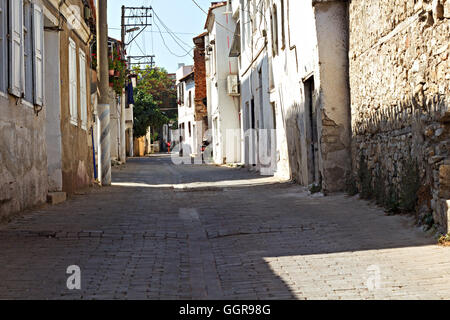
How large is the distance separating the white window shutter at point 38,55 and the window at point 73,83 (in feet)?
9.12

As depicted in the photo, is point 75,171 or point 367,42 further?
point 75,171

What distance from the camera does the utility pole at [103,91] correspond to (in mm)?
15984

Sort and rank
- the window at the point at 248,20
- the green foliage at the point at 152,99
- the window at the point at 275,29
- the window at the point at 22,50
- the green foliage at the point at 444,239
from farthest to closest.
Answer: the green foliage at the point at 152,99 → the window at the point at 248,20 → the window at the point at 275,29 → the window at the point at 22,50 → the green foliage at the point at 444,239

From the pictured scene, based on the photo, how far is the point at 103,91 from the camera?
1606cm

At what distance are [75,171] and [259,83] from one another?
29.3 ft

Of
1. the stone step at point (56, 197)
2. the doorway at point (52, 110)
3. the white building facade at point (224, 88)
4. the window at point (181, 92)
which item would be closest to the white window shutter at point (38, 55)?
the doorway at point (52, 110)

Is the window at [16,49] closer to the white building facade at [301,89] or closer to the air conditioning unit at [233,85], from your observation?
the white building facade at [301,89]

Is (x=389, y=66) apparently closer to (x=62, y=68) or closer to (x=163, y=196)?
(x=163, y=196)

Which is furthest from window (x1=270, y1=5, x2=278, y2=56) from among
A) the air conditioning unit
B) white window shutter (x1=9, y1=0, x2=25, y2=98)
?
the air conditioning unit

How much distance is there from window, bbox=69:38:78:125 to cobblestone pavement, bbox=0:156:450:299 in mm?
3948

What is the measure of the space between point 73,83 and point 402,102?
824cm

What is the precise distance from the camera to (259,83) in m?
21.2
